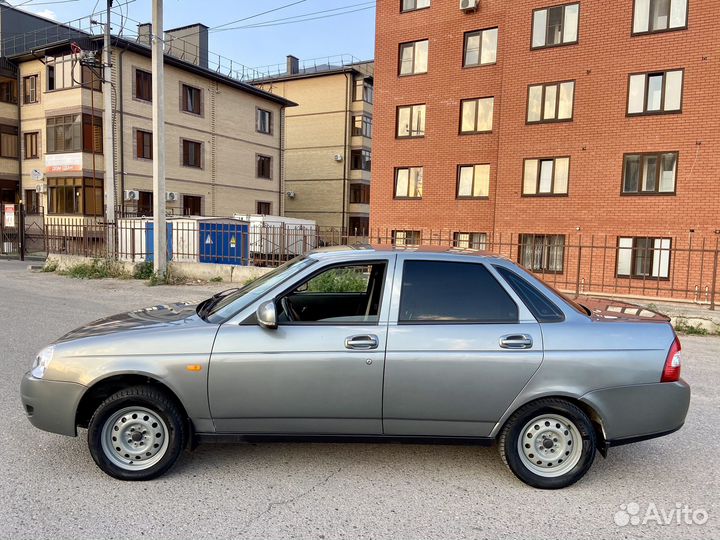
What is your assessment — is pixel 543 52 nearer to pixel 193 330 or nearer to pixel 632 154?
pixel 632 154

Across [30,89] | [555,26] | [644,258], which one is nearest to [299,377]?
[644,258]

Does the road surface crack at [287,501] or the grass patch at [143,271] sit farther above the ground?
the grass patch at [143,271]

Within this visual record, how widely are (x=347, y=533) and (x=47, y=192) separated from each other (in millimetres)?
30229

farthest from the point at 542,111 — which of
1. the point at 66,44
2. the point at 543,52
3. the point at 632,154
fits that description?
the point at 66,44

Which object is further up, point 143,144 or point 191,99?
point 191,99

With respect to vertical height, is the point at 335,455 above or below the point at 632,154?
below

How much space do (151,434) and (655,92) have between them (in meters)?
19.4

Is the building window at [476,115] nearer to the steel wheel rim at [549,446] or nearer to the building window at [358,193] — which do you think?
the building window at [358,193]

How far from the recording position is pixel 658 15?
17.5 metres

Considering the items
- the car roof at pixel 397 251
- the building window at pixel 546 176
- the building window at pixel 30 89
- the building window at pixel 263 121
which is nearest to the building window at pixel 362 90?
the building window at pixel 263 121

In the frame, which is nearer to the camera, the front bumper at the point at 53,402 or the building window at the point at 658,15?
the front bumper at the point at 53,402

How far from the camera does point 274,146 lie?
120 feet

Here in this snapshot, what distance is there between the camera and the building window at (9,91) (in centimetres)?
A: 2958

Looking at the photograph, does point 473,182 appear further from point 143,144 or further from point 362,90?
point 362,90
